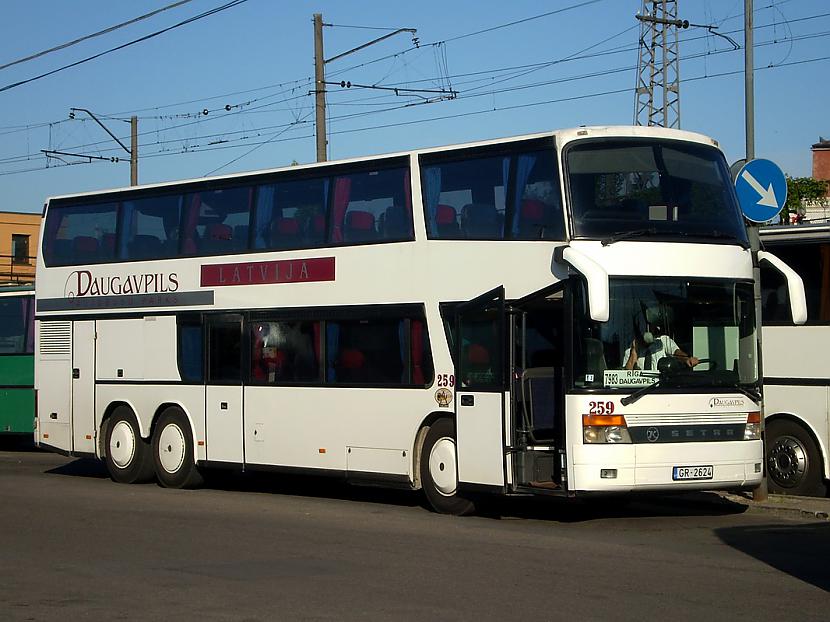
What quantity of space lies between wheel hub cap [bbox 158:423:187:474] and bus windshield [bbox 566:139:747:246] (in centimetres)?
781

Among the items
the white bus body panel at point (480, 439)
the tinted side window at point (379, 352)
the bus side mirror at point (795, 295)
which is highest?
the bus side mirror at point (795, 295)

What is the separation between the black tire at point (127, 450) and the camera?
1967 cm

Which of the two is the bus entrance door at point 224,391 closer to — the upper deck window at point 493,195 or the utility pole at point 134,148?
the upper deck window at point 493,195

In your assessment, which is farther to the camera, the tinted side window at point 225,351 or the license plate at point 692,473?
the tinted side window at point 225,351

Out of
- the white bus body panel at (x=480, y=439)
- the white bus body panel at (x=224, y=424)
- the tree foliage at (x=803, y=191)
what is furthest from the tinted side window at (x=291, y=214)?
the tree foliage at (x=803, y=191)

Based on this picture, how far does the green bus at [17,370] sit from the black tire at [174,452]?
752 centimetres

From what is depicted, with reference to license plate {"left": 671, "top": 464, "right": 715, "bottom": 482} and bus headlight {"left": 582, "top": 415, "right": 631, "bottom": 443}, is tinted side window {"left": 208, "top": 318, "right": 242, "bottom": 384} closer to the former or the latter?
bus headlight {"left": 582, "top": 415, "right": 631, "bottom": 443}

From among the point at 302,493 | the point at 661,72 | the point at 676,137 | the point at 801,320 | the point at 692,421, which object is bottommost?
the point at 302,493

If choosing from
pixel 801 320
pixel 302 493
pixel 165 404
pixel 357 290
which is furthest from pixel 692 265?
pixel 165 404

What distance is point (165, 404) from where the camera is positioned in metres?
19.2

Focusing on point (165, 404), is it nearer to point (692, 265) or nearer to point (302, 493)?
point (302, 493)

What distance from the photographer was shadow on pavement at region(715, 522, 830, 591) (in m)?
10.6

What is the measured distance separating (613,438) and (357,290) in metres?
4.46

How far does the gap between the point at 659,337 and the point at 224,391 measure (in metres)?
7.04
